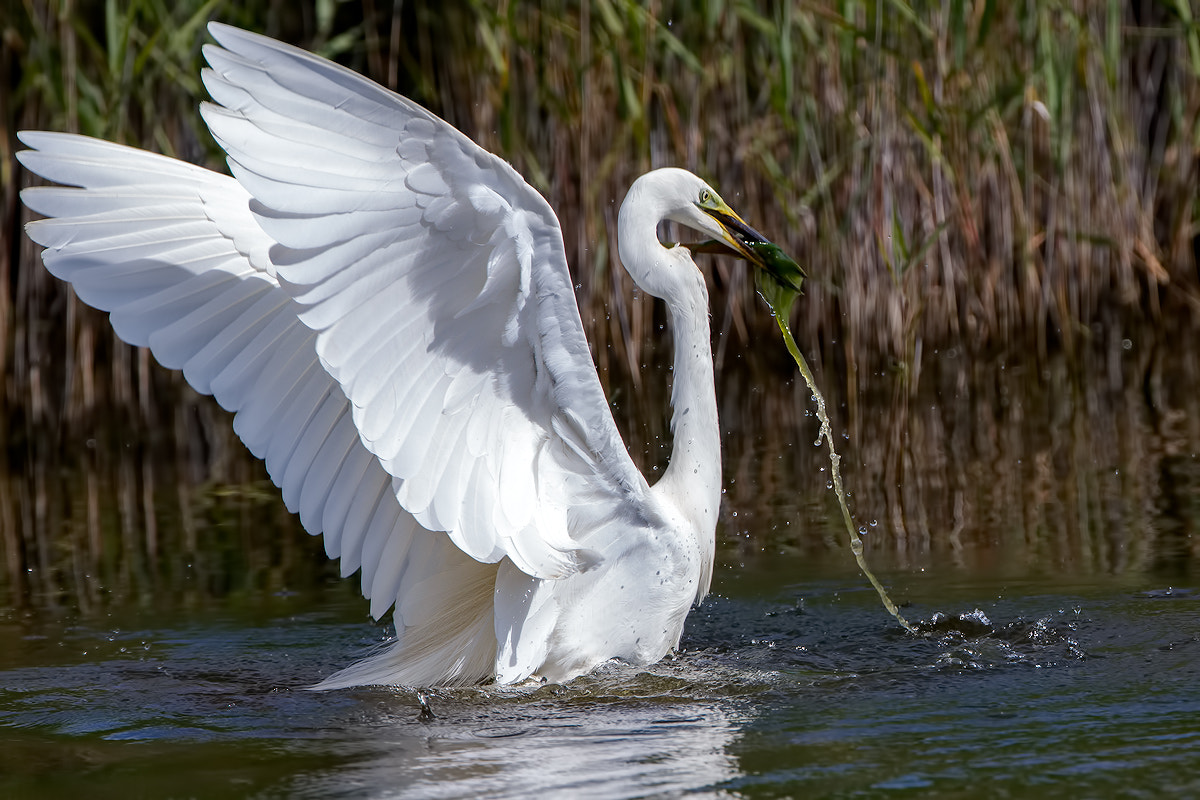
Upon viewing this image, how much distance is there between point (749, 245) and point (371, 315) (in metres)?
1.33


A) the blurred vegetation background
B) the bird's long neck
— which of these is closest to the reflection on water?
the blurred vegetation background

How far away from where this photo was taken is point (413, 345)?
3.71 meters

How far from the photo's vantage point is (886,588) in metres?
5.06

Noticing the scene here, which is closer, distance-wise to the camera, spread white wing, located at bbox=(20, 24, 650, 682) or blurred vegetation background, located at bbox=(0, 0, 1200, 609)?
Result: spread white wing, located at bbox=(20, 24, 650, 682)

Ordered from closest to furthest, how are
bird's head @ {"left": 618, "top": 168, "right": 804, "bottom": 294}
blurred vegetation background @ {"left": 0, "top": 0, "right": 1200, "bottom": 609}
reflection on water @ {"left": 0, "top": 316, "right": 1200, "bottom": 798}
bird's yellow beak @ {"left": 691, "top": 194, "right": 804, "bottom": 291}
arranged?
reflection on water @ {"left": 0, "top": 316, "right": 1200, "bottom": 798} → bird's head @ {"left": 618, "top": 168, "right": 804, "bottom": 294} → bird's yellow beak @ {"left": 691, "top": 194, "right": 804, "bottom": 291} → blurred vegetation background @ {"left": 0, "top": 0, "right": 1200, "bottom": 609}

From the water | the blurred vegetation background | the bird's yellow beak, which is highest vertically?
the blurred vegetation background

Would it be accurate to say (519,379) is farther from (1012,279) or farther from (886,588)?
(1012,279)

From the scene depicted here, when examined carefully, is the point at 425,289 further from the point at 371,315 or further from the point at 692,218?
the point at 692,218

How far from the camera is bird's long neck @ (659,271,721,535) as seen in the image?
4.33m

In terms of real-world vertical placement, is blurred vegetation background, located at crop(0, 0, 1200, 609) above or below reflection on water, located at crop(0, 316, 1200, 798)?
above

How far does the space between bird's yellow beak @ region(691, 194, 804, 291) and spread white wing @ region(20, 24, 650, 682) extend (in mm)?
803

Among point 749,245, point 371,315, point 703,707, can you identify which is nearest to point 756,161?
point 749,245

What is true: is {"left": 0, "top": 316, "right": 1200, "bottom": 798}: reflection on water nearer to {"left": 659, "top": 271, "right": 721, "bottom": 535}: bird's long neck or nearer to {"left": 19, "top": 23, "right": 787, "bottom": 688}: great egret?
{"left": 19, "top": 23, "right": 787, "bottom": 688}: great egret

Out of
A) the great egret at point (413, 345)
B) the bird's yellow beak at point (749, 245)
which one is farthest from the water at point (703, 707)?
the bird's yellow beak at point (749, 245)
